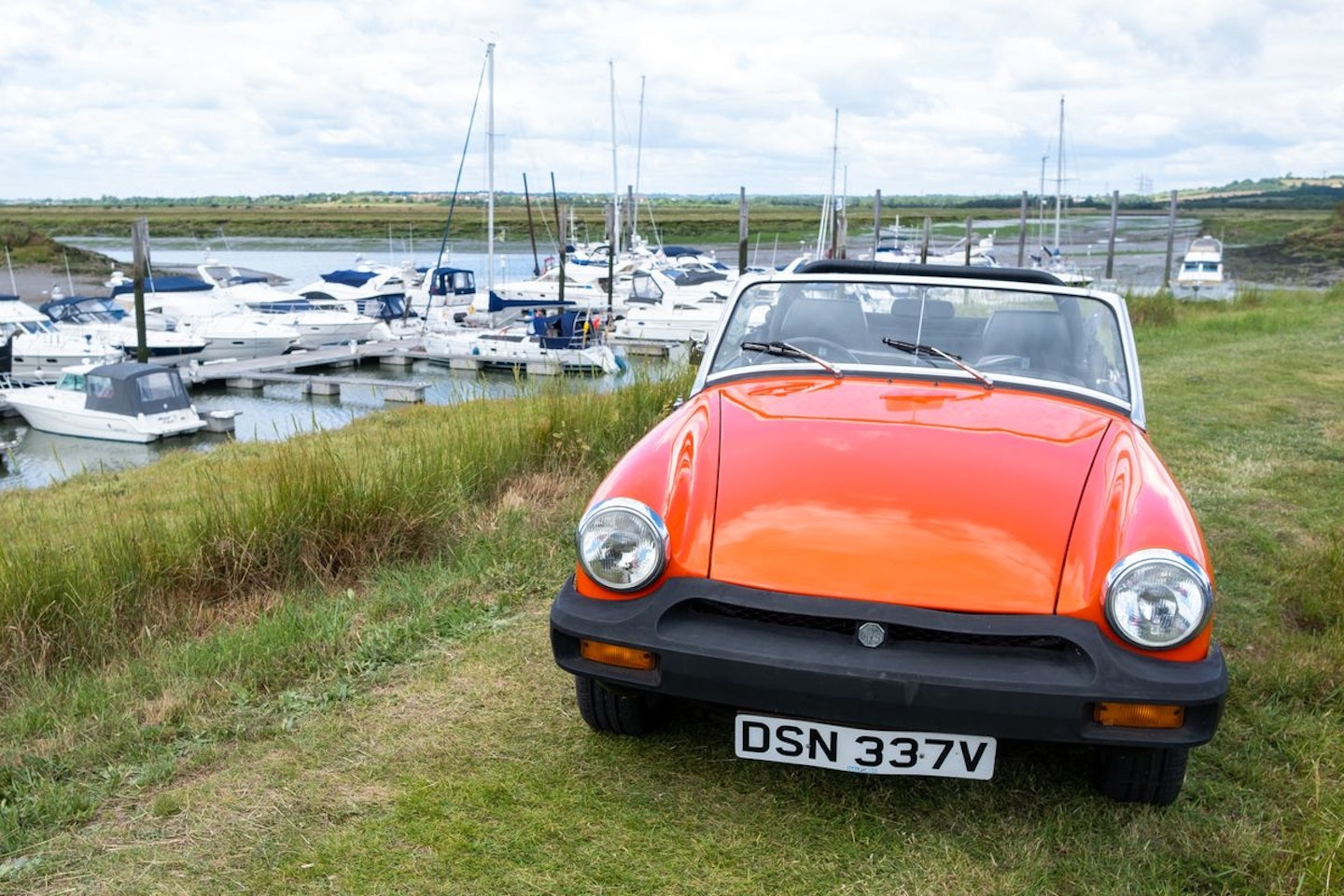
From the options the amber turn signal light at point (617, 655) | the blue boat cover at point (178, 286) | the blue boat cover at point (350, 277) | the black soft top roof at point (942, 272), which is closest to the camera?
the amber turn signal light at point (617, 655)

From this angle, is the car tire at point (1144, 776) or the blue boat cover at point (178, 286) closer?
the car tire at point (1144, 776)

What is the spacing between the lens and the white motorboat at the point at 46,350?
26.0 meters

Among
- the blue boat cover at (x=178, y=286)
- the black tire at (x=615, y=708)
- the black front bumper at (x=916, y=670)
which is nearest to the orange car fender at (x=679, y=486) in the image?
the black front bumper at (x=916, y=670)

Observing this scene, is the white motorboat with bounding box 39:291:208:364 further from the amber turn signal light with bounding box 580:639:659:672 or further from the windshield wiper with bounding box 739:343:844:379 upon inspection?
the amber turn signal light with bounding box 580:639:659:672

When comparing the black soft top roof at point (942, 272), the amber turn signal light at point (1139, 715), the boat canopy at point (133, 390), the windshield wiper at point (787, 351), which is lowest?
the boat canopy at point (133, 390)

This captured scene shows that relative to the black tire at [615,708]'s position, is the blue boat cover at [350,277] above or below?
below

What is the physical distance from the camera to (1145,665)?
2.75 metres

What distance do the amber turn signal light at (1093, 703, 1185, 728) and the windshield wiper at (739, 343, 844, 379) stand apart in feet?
5.72

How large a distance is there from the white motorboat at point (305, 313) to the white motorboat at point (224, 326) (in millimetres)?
562

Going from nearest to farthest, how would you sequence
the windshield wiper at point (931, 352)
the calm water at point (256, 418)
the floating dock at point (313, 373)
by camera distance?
the windshield wiper at point (931, 352) < the calm water at point (256, 418) < the floating dock at point (313, 373)

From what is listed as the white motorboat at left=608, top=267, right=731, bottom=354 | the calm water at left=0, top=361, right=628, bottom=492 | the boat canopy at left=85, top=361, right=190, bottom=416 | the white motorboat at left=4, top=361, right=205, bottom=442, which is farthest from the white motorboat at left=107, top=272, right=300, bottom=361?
the white motorboat at left=608, top=267, right=731, bottom=354

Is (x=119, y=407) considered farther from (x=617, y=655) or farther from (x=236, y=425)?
(x=617, y=655)

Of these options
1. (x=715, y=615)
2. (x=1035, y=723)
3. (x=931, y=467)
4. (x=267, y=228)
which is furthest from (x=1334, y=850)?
(x=267, y=228)

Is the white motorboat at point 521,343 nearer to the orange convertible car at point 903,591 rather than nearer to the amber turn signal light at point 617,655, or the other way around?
the orange convertible car at point 903,591
